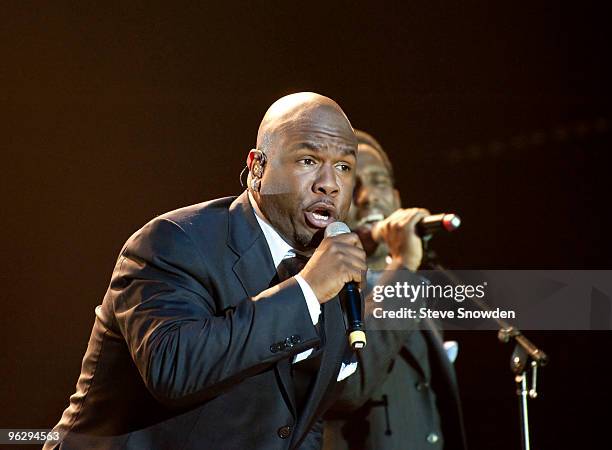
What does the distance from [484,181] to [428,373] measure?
1.51 m

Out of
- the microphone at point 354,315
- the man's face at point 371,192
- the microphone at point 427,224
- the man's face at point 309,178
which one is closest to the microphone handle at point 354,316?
the microphone at point 354,315

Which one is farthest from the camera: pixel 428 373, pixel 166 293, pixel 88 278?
pixel 88 278

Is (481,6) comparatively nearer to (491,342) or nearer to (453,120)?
(453,120)

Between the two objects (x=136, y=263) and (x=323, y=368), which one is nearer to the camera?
(x=136, y=263)

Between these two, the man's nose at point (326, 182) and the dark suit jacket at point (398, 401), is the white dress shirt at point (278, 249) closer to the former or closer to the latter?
the man's nose at point (326, 182)

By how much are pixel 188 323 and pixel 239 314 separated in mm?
112

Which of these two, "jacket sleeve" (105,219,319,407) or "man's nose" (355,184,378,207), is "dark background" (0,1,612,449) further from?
"jacket sleeve" (105,219,319,407)

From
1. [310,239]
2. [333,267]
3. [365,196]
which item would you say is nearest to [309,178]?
[310,239]

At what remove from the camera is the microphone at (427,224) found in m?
2.89

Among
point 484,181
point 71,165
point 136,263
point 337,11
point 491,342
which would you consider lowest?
point 136,263

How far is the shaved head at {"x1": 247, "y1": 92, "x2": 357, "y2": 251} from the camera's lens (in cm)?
208

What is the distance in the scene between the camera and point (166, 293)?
1.82 m

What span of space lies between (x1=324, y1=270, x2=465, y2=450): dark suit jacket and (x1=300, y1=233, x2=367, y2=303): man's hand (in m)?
0.89

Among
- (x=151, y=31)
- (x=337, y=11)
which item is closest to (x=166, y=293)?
(x=151, y=31)
